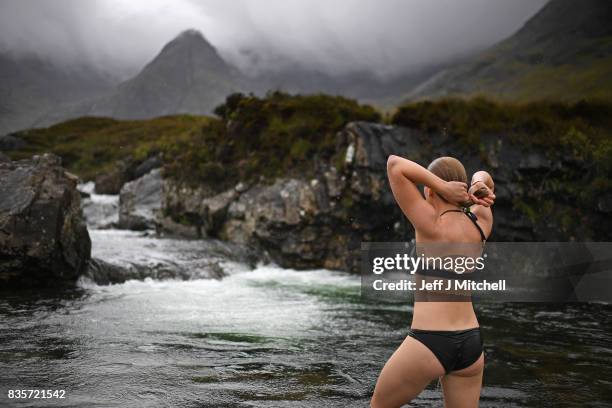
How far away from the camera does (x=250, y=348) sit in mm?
6746

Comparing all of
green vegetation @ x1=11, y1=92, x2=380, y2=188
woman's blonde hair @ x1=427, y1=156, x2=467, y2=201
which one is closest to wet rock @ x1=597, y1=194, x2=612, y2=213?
green vegetation @ x1=11, y1=92, x2=380, y2=188

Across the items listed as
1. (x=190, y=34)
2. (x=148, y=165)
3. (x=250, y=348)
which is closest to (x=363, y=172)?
(x=250, y=348)

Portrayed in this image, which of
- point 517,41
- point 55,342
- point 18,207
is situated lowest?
point 55,342

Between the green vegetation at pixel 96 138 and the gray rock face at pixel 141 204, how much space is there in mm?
10041

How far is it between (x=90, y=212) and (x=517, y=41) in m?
69.6

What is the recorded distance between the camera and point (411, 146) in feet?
55.8

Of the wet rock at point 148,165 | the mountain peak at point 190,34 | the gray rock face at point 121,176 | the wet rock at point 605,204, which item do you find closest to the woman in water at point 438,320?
the wet rock at point 605,204

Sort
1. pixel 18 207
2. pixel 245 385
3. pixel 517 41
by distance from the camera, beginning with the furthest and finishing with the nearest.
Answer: pixel 517 41 < pixel 18 207 < pixel 245 385

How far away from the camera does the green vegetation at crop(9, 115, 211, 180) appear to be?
42.9 meters

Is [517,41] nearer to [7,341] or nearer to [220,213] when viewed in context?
[220,213]

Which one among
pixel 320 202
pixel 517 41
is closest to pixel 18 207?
pixel 320 202

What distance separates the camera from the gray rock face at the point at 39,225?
33.4 ft

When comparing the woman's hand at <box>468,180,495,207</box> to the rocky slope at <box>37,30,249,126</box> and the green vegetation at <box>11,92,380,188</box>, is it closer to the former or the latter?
the green vegetation at <box>11,92,380,188</box>

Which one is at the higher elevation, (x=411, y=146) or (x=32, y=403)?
(x=411, y=146)
